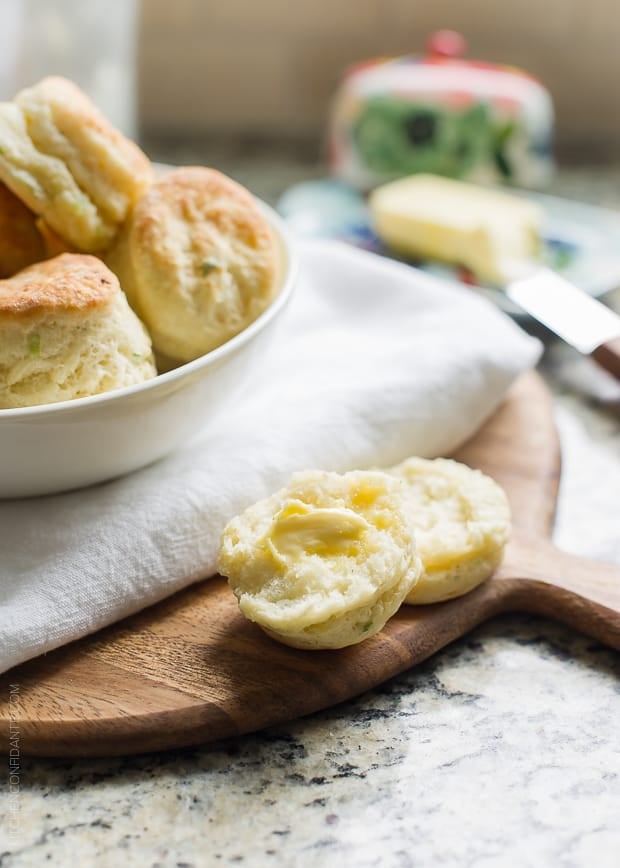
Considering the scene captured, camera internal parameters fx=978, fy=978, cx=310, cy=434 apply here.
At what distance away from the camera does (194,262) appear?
1.06 m

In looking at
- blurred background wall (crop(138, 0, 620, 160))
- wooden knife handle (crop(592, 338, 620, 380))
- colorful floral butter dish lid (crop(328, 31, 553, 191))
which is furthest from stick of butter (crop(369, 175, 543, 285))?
blurred background wall (crop(138, 0, 620, 160))

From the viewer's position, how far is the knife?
1.32m

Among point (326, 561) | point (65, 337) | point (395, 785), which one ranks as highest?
point (65, 337)

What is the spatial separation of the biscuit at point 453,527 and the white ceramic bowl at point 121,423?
→ 23cm

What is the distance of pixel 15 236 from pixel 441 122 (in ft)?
3.72

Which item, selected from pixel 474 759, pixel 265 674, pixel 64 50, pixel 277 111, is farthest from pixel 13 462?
pixel 277 111

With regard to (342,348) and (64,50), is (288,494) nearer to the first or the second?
(342,348)

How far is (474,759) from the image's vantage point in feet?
2.82

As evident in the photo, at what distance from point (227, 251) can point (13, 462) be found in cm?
33

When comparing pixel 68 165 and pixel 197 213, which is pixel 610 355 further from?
pixel 68 165

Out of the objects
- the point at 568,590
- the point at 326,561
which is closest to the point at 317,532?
the point at 326,561

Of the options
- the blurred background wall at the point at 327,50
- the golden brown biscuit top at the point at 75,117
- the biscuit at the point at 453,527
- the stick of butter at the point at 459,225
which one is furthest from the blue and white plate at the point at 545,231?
the golden brown biscuit top at the point at 75,117

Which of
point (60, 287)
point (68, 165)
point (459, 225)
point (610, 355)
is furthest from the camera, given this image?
point (459, 225)

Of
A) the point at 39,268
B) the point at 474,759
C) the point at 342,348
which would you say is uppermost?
the point at 39,268
